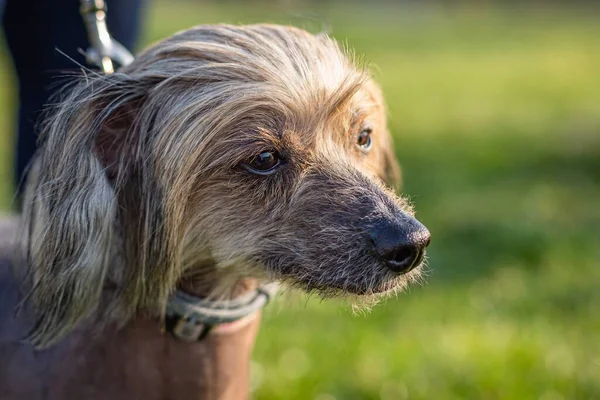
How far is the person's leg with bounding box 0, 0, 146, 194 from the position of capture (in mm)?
3010

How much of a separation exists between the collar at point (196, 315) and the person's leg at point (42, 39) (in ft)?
3.07

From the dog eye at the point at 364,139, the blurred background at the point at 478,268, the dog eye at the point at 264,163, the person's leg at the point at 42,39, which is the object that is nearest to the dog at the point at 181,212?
the dog eye at the point at 264,163

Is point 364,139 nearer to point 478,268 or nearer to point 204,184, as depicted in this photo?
point 204,184

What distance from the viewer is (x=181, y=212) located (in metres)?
2.37

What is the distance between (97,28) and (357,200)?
1007 millimetres

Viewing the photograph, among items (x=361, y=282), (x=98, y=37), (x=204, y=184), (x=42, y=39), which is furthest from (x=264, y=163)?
(x=42, y=39)

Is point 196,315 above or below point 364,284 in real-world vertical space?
below

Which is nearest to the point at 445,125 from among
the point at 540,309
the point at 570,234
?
the point at 570,234

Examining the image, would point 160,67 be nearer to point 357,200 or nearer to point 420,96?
point 357,200

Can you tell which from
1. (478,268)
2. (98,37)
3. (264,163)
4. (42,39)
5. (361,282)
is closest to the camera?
(361,282)

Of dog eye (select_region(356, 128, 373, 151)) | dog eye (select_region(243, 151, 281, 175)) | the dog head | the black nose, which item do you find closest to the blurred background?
dog eye (select_region(356, 128, 373, 151))

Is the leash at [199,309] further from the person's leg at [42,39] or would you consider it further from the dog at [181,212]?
the person's leg at [42,39]

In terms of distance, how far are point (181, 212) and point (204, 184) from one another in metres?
0.10

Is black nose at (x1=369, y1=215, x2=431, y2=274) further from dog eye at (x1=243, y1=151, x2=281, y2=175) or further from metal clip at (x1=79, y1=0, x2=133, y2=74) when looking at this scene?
metal clip at (x1=79, y1=0, x2=133, y2=74)
